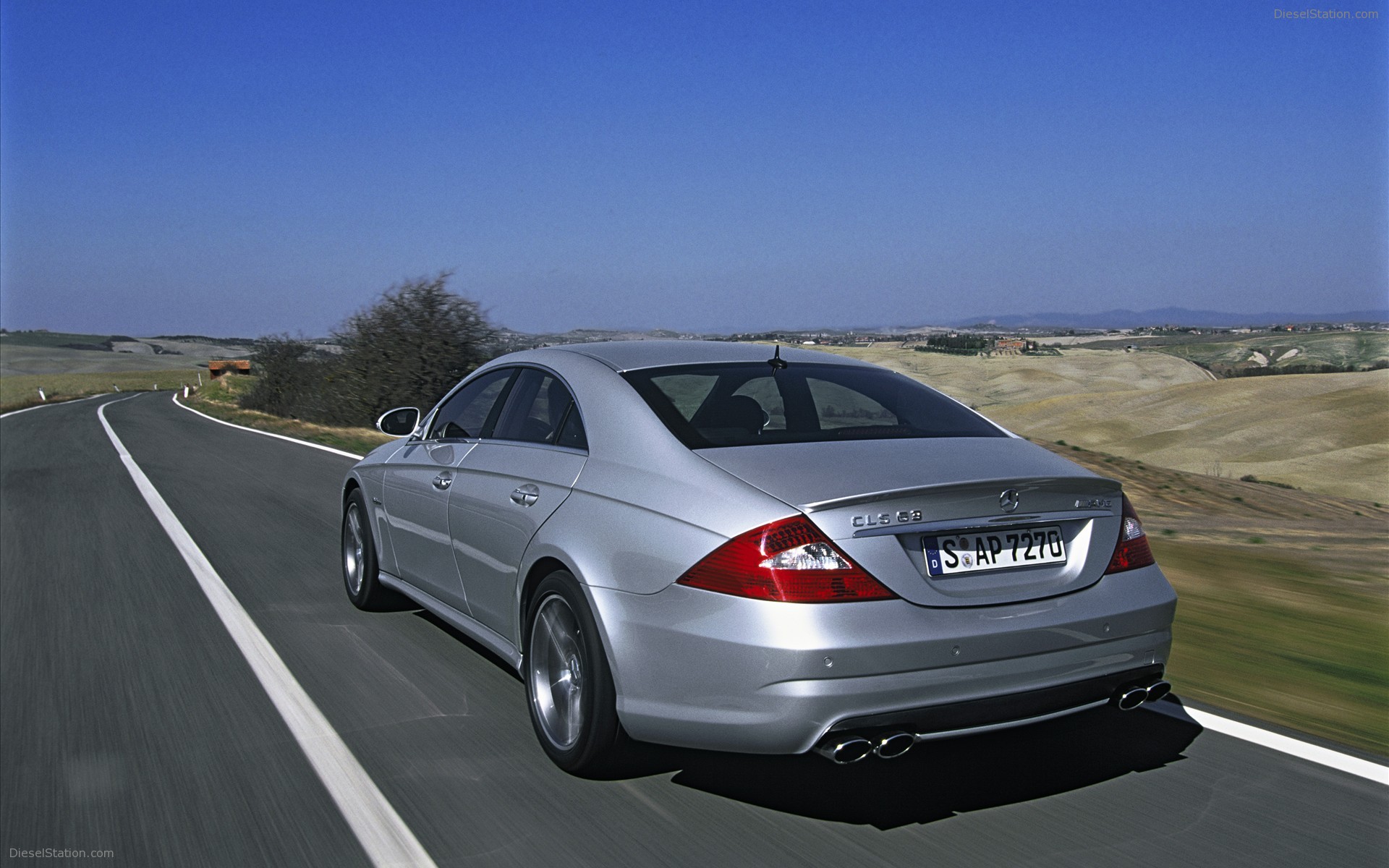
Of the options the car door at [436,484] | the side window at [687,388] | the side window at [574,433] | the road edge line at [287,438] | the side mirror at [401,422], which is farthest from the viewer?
the road edge line at [287,438]

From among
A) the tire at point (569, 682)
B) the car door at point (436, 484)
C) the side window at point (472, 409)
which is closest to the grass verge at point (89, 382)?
the car door at point (436, 484)

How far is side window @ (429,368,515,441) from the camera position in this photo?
18.0ft

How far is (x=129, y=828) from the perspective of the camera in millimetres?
3688

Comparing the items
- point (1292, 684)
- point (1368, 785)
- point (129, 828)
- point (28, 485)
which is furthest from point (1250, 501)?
point (28, 485)

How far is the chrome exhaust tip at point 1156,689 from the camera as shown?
3.84 metres

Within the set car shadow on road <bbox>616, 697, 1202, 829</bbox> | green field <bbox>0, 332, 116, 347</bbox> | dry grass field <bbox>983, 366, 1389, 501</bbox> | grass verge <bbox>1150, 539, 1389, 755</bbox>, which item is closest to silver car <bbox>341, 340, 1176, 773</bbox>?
car shadow on road <bbox>616, 697, 1202, 829</bbox>

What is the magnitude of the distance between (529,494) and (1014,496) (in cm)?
192

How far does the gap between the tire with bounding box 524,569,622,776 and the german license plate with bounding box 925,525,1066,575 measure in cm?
120

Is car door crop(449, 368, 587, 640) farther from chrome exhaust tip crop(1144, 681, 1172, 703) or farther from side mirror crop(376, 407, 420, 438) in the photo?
chrome exhaust tip crop(1144, 681, 1172, 703)

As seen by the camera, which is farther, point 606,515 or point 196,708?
point 196,708

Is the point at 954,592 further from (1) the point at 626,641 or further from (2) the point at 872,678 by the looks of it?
(1) the point at 626,641

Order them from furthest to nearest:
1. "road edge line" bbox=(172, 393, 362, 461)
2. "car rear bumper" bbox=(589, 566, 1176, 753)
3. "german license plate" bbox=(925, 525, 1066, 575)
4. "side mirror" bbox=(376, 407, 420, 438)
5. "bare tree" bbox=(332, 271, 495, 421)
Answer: "bare tree" bbox=(332, 271, 495, 421), "road edge line" bbox=(172, 393, 362, 461), "side mirror" bbox=(376, 407, 420, 438), "german license plate" bbox=(925, 525, 1066, 575), "car rear bumper" bbox=(589, 566, 1176, 753)

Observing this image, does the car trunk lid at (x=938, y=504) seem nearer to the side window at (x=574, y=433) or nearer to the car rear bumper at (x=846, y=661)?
the car rear bumper at (x=846, y=661)

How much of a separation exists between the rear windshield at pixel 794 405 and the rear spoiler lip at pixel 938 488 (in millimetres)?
530
